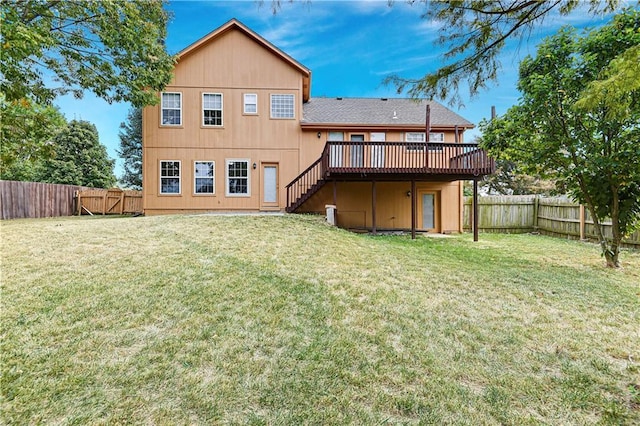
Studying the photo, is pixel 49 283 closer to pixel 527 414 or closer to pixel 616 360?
pixel 527 414

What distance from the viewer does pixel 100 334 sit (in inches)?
123

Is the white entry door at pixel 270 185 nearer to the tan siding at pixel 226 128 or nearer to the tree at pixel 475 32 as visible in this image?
the tan siding at pixel 226 128

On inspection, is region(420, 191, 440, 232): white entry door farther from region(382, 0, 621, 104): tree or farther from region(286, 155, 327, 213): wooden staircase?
region(382, 0, 621, 104): tree

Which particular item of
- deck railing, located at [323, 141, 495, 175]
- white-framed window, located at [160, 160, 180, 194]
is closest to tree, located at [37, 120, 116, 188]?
white-framed window, located at [160, 160, 180, 194]

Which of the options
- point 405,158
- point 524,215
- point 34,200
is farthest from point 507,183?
point 34,200

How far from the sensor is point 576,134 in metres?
6.74

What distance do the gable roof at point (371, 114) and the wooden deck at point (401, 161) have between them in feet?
7.58

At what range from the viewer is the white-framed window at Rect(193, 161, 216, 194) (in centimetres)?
1246

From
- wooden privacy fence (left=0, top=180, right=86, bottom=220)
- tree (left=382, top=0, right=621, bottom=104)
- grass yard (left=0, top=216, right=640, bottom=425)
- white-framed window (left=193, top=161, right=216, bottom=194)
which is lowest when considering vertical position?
grass yard (left=0, top=216, right=640, bottom=425)

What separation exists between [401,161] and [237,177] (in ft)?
20.4

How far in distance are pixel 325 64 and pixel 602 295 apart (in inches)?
525

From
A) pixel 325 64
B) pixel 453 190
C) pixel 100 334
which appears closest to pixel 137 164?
pixel 325 64

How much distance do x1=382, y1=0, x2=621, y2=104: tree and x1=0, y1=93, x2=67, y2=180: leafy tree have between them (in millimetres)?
7638

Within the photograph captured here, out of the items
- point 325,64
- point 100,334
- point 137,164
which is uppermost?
point 325,64
